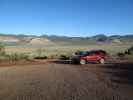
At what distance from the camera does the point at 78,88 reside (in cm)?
1291

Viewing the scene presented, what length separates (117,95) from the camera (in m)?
10.9

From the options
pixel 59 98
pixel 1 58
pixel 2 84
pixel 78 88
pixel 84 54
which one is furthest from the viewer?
pixel 1 58

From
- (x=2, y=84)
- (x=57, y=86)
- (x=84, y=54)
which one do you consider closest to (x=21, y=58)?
(x=84, y=54)

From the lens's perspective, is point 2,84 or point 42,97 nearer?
point 42,97

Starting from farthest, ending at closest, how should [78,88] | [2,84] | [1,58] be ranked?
[1,58] < [2,84] < [78,88]

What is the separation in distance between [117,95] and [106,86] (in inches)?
91.5

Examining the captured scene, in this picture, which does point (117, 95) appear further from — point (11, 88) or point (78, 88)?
point (11, 88)

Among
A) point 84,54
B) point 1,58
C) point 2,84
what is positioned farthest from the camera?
point 1,58

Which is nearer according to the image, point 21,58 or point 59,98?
point 59,98

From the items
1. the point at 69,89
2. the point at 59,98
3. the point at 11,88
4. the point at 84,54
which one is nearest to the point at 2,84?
the point at 11,88

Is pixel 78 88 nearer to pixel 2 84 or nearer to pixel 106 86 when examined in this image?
pixel 106 86

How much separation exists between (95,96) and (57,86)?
11.0 feet

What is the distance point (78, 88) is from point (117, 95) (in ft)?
8.49

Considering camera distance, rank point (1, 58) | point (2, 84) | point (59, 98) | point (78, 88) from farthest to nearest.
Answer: point (1, 58)
point (2, 84)
point (78, 88)
point (59, 98)
